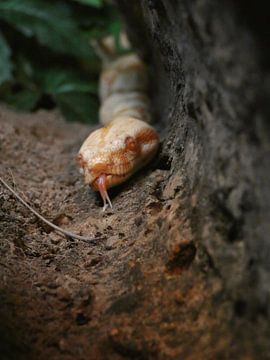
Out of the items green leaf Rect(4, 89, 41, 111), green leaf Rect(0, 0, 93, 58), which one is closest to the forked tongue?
green leaf Rect(4, 89, 41, 111)

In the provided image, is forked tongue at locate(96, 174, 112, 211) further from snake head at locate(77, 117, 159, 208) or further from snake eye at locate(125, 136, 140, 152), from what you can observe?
snake eye at locate(125, 136, 140, 152)

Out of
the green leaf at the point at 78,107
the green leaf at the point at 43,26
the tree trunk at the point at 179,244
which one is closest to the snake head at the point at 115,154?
the tree trunk at the point at 179,244

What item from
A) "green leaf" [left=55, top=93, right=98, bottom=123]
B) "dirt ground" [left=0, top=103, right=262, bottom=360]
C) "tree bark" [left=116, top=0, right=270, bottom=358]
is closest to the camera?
"tree bark" [left=116, top=0, right=270, bottom=358]

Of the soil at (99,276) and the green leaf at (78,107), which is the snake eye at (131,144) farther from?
the green leaf at (78,107)

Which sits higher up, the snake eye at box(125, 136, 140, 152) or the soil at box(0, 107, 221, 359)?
the snake eye at box(125, 136, 140, 152)

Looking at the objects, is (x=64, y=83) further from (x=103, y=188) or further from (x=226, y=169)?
(x=226, y=169)
